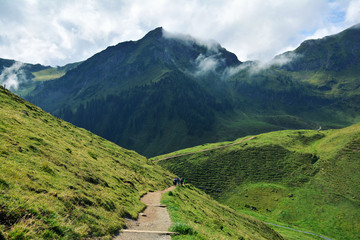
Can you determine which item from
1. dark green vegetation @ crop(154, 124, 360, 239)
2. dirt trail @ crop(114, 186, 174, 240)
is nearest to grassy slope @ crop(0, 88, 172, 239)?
dirt trail @ crop(114, 186, 174, 240)

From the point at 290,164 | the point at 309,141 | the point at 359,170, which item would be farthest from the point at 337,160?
the point at 309,141

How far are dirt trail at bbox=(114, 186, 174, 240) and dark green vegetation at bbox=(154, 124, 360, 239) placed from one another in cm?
7541

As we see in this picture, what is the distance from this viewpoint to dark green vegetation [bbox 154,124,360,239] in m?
86.4

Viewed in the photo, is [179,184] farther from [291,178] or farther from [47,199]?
[291,178]

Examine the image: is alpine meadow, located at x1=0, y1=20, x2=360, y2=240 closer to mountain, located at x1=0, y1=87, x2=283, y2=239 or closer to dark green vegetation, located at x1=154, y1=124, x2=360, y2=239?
mountain, located at x1=0, y1=87, x2=283, y2=239

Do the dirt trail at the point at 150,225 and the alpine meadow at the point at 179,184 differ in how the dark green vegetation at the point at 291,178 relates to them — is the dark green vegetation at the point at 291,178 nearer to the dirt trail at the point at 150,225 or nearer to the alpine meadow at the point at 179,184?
the alpine meadow at the point at 179,184

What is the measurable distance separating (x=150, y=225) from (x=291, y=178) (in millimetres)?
113956

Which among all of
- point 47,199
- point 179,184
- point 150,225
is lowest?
point 179,184

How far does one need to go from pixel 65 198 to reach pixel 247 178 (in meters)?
117

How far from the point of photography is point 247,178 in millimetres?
119375

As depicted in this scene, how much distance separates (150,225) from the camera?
19766 millimetres

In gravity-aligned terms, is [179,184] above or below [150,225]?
below

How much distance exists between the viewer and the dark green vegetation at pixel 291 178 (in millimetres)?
86375

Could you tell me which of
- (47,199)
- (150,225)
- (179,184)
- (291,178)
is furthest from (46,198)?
(291,178)
